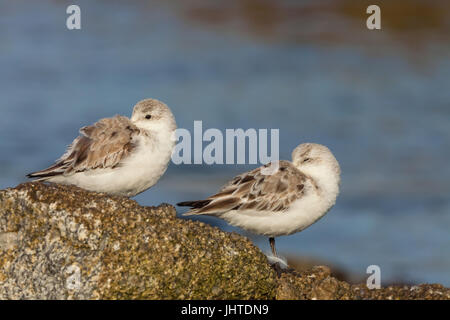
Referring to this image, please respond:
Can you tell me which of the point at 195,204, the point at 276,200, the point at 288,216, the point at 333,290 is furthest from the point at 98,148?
the point at 333,290

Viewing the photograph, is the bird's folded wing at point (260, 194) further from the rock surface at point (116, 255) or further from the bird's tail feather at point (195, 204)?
the rock surface at point (116, 255)

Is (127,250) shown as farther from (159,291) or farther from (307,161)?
(307,161)

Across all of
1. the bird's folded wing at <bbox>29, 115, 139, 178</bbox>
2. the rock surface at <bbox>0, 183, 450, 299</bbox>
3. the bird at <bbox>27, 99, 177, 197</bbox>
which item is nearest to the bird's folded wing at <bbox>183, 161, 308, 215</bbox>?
the bird at <bbox>27, 99, 177, 197</bbox>

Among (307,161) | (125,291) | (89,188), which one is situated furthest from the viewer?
(307,161)

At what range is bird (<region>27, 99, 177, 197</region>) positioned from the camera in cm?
1009

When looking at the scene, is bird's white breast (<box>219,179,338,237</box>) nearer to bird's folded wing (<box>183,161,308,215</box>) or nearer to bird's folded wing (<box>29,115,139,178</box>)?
bird's folded wing (<box>183,161,308,215</box>)

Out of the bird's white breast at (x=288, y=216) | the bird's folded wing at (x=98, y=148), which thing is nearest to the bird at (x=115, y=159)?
the bird's folded wing at (x=98, y=148)

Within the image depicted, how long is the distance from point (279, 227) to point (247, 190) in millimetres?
731

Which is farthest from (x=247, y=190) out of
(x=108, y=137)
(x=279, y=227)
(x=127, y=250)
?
(x=127, y=250)

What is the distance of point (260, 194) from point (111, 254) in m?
3.39

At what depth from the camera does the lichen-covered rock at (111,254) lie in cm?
764

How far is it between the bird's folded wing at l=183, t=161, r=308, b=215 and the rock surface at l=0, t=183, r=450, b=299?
1.86 metres

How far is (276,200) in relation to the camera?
10.5 meters
